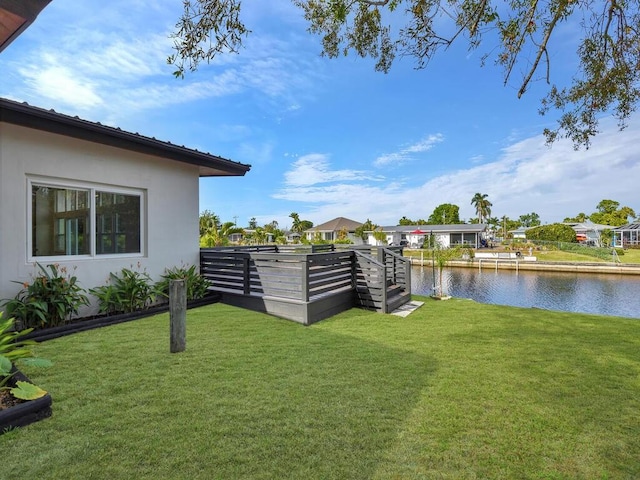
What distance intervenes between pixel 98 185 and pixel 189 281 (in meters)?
2.47

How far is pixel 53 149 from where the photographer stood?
4.94 metres

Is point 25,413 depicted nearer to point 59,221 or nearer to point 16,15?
point 16,15

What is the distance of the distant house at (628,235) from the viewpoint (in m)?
39.3

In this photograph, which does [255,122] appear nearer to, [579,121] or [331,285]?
[331,285]

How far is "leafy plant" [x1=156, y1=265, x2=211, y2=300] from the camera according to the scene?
638 centimetres

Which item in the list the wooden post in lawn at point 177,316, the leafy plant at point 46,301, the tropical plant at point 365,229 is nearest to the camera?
the wooden post in lawn at point 177,316

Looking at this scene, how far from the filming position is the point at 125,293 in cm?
561

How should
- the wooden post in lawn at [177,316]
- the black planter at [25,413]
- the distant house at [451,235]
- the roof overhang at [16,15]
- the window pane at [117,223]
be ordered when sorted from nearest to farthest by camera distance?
the roof overhang at [16,15]
the black planter at [25,413]
the wooden post in lawn at [177,316]
the window pane at [117,223]
the distant house at [451,235]

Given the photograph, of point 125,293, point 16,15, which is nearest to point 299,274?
point 125,293

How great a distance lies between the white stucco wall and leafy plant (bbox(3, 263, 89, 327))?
6.9 inches

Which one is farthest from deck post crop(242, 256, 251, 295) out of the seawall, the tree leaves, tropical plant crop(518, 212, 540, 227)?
tropical plant crop(518, 212, 540, 227)

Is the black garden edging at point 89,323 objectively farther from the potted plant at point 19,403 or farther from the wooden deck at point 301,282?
the potted plant at point 19,403

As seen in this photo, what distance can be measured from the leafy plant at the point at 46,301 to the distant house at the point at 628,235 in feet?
176

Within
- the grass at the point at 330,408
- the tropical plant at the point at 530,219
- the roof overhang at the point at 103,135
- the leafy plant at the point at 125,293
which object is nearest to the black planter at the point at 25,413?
the grass at the point at 330,408
